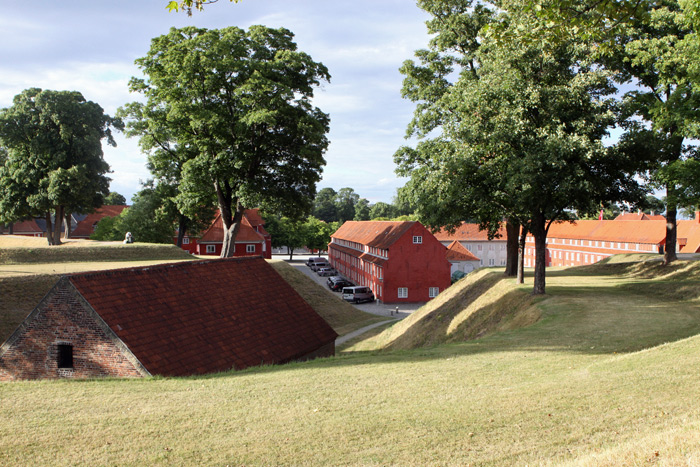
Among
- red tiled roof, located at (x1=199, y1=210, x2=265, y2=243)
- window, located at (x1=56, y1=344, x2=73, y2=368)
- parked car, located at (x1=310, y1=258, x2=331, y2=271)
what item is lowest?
parked car, located at (x1=310, y1=258, x2=331, y2=271)

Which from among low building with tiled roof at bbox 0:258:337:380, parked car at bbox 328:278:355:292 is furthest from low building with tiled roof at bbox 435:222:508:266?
low building with tiled roof at bbox 0:258:337:380

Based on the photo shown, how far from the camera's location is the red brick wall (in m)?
13.2

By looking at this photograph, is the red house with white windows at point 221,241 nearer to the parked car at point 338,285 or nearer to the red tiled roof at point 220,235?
the red tiled roof at point 220,235

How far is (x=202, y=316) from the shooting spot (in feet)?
53.1

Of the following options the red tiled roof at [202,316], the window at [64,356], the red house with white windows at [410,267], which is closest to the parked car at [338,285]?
the red house with white windows at [410,267]

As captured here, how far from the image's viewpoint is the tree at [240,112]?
28.5 meters

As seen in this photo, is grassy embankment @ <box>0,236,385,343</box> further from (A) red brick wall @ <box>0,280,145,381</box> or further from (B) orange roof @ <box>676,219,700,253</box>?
(B) orange roof @ <box>676,219,700,253</box>

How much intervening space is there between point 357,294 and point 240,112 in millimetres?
27912

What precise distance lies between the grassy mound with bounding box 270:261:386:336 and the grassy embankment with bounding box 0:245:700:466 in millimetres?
21679

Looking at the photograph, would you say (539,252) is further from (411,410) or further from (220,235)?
(220,235)

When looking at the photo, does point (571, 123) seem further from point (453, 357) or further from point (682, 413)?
point (682, 413)

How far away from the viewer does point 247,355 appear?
51.6 feet

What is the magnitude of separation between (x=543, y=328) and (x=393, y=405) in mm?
9519

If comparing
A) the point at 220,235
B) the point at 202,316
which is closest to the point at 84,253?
the point at 202,316
